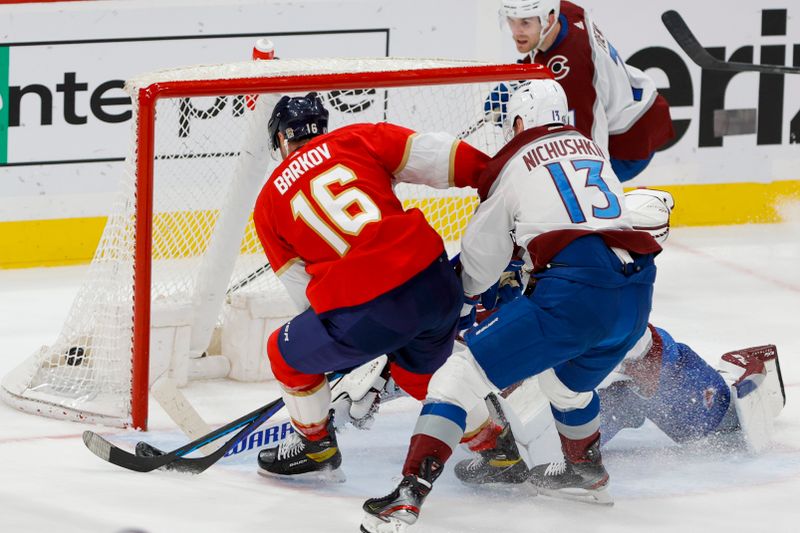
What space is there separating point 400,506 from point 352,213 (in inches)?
25.5

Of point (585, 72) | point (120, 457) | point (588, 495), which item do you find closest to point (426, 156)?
point (588, 495)

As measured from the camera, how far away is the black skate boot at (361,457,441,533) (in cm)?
325

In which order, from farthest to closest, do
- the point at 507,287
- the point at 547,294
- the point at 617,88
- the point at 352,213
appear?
the point at 617,88, the point at 507,287, the point at 352,213, the point at 547,294

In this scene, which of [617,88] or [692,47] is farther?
[692,47]

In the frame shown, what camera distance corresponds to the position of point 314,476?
3838 millimetres

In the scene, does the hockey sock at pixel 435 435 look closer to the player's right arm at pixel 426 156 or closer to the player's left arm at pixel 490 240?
the player's left arm at pixel 490 240

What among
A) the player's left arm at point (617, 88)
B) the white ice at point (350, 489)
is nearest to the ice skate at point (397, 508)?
the white ice at point (350, 489)

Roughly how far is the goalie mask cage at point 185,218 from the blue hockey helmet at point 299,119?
326 millimetres

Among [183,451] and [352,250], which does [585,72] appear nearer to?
[352,250]

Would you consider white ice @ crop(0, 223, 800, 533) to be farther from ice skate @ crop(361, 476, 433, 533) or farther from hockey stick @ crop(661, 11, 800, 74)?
hockey stick @ crop(661, 11, 800, 74)

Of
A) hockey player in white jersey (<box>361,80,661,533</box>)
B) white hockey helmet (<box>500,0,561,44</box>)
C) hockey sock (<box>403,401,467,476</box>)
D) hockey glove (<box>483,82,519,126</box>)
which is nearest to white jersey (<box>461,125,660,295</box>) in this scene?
hockey player in white jersey (<box>361,80,661,533</box>)

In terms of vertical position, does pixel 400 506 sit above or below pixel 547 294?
below

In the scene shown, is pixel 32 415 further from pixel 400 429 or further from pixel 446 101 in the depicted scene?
pixel 446 101

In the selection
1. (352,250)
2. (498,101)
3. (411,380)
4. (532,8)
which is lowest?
(411,380)
